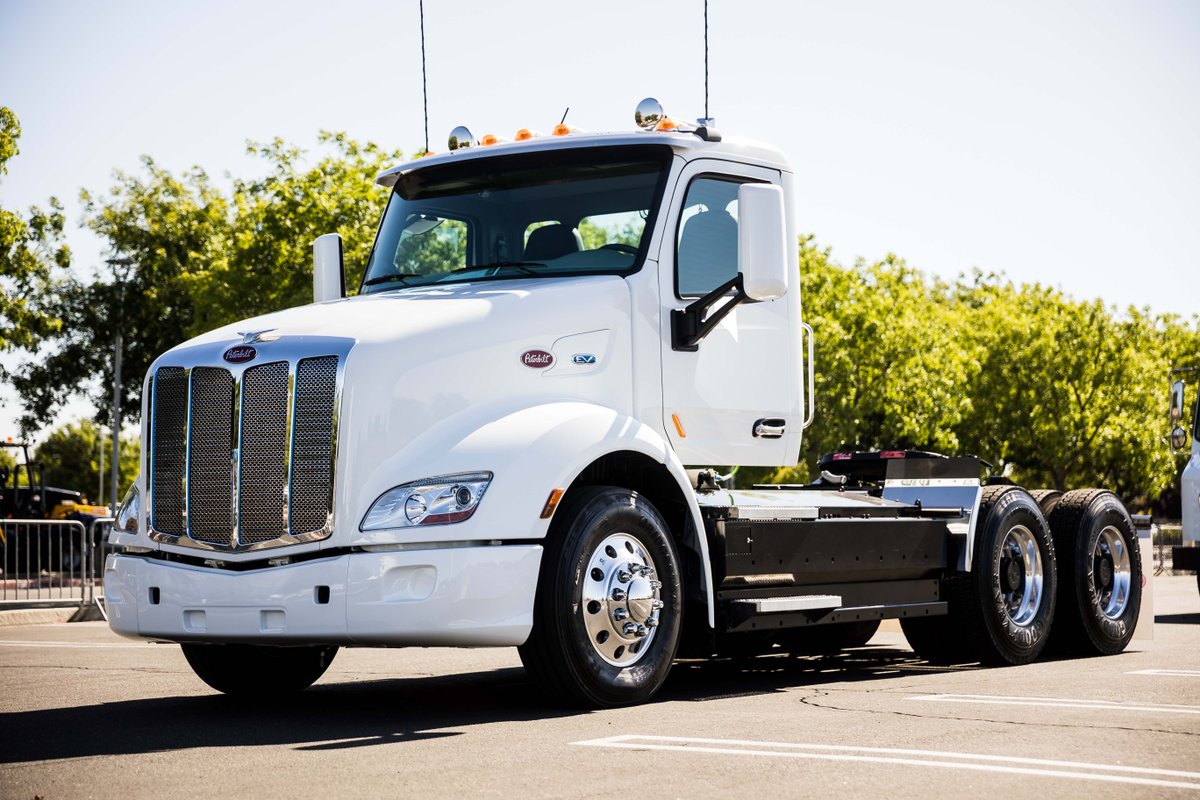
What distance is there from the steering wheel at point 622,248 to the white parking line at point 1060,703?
117 inches

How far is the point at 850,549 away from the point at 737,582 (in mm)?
1328

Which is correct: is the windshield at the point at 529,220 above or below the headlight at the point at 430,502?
above

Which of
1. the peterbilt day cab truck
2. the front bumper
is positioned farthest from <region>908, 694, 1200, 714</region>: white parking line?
the front bumper

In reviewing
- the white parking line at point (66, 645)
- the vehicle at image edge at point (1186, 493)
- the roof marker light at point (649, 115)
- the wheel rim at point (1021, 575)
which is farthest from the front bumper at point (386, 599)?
the vehicle at image edge at point (1186, 493)

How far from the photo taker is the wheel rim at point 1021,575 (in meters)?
11.5

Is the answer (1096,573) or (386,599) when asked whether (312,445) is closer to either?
(386,599)

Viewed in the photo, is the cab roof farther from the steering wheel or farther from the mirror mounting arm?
the mirror mounting arm

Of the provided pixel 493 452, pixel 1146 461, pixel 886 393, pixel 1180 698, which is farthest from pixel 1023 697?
pixel 1146 461

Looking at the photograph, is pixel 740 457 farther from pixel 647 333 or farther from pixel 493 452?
pixel 493 452

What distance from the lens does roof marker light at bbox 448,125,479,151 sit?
9.81 m

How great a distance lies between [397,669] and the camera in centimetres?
1142

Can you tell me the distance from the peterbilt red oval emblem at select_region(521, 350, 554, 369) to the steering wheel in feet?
3.22

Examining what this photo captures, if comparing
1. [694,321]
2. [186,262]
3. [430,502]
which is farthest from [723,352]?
[186,262]

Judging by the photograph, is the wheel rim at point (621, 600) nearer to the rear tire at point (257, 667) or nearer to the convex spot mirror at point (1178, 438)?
the rear tire at point (257, 667)
